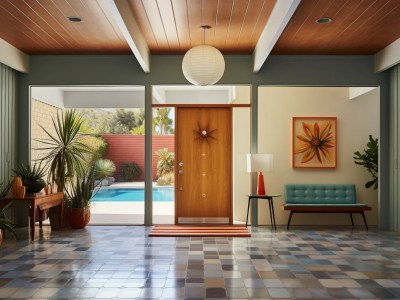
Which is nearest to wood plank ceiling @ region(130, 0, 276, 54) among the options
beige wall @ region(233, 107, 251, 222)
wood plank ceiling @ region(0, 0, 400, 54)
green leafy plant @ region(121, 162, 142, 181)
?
wood plank ceiling @ region(0, 0, 400, 54)

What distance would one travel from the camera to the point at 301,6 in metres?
5.39

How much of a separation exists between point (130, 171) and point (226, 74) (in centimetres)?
579

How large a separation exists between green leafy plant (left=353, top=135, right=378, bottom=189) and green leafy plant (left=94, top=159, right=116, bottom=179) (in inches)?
281

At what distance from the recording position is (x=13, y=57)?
718cm

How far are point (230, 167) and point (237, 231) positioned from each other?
1.30 meters

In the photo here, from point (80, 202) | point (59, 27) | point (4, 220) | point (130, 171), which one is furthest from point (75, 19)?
point (130, 171)

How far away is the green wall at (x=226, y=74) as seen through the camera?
7.75 meters

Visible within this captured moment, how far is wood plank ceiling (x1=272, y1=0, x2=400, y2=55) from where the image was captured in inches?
212

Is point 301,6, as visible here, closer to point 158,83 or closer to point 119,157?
point 158,83

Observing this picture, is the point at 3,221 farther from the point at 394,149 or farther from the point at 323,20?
the point at 394,149

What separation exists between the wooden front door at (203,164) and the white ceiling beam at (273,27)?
3.87 ft

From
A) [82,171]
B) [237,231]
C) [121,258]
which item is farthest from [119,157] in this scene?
[121,258]

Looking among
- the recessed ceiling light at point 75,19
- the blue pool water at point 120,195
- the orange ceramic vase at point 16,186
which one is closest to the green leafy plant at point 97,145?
the blue pool water at point 120,195

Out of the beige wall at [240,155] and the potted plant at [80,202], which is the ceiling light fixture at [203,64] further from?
the potted plant at [80,202]
